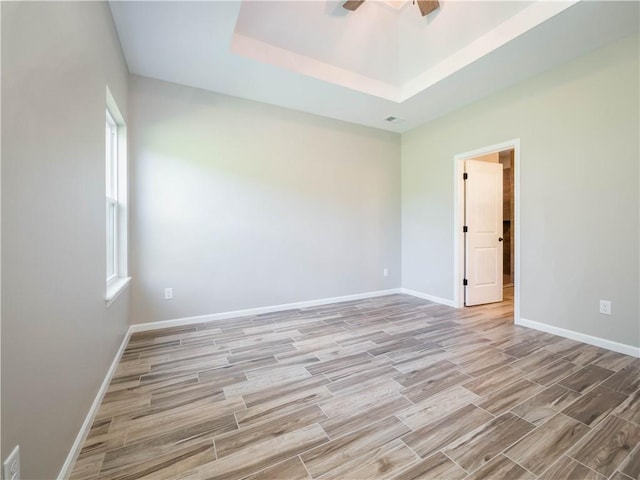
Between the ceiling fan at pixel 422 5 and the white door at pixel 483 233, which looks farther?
the white door at pixel 483 233

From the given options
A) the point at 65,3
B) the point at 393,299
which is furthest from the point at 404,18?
the point at 393,299

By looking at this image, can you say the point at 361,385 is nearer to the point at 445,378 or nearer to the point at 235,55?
the point at 445,378

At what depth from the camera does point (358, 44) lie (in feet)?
8.99

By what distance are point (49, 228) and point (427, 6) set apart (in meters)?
2.96

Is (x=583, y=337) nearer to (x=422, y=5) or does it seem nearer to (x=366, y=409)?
(x=366, y=409)

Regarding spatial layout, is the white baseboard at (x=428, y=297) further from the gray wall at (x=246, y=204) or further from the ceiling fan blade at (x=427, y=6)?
the ceiling fan blade at (x=427, y=6)

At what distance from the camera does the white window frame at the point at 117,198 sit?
2.41 meters

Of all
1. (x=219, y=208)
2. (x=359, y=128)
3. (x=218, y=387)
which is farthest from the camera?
(x=359, y=128)

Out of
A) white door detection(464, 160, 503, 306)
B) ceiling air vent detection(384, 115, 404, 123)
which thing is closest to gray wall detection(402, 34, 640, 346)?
white door detection(464, 160, 503, 306)

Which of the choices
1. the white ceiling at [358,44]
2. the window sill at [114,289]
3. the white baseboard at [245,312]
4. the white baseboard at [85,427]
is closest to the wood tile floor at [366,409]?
the white baseboard at [85,427]

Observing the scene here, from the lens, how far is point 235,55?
8.19 feet

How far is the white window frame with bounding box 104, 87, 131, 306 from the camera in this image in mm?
2410

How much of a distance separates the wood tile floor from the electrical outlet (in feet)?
1.61

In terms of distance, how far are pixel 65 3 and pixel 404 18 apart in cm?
252
